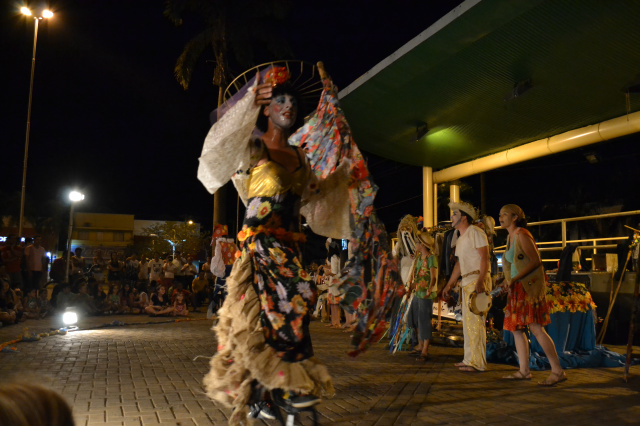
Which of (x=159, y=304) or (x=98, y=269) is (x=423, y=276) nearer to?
(x=159, y=304)

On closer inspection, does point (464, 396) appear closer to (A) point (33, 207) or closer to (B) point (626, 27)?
(B) point (626, 27)

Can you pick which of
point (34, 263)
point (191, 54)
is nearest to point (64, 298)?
point (34, 263)

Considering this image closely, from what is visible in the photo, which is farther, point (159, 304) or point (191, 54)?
point (191, 54)

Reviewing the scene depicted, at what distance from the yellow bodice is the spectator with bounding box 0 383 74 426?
2.58 meters

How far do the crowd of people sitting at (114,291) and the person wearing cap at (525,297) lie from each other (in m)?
6.64

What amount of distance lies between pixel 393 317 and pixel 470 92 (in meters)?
5.83

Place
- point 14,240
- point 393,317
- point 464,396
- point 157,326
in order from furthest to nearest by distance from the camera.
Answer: point 14,240
point 157,326
point 393,317
point 464,396

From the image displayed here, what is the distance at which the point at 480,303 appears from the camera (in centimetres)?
645

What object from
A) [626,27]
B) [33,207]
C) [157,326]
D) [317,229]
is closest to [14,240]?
[157,326]

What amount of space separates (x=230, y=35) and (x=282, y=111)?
16.8m

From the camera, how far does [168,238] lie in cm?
6150

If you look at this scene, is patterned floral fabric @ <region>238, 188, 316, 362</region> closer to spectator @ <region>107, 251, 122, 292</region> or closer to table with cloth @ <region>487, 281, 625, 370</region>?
table with cloth @ <region>487, 281, 625, 370</region>

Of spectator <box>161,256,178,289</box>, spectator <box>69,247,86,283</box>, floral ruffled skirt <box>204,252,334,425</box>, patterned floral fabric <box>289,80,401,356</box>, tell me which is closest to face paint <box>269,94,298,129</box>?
patterned floral fabric <box>289,80,401,356</box>

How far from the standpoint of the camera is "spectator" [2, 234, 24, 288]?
12430 mm
